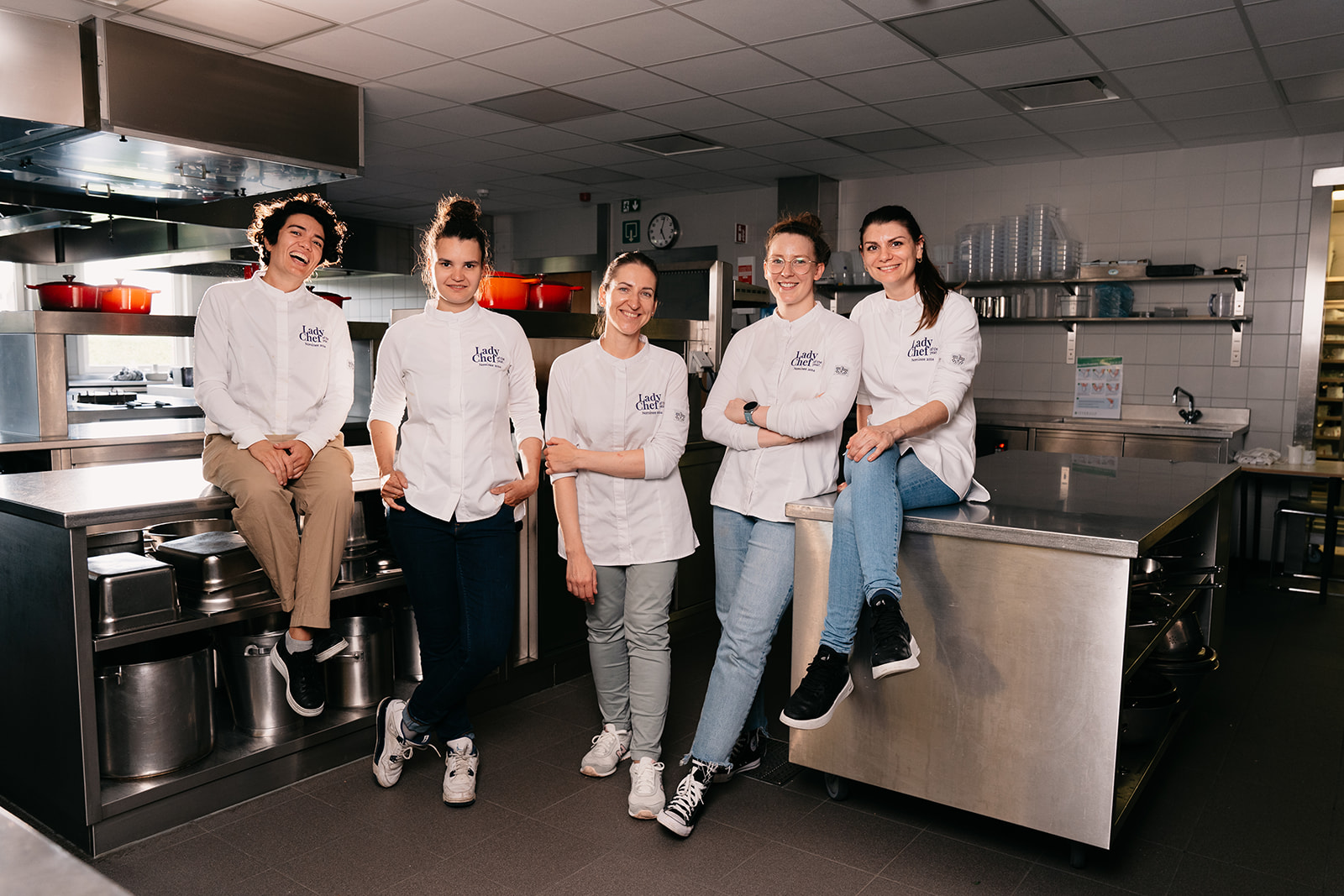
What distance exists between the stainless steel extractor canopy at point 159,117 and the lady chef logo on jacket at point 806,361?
10.5 feet

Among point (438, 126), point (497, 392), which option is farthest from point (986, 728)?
point (438, 126)

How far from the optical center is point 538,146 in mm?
6195

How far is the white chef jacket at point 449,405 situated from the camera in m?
2.33

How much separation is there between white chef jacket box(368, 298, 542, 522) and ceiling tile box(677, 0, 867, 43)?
201cm

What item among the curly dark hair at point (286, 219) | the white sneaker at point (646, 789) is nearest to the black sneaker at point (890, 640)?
the white sneaker at point (646, 789)

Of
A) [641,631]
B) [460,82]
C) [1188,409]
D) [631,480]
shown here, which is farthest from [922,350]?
[1188,409]

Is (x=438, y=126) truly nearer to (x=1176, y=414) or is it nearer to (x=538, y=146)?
(x=538, y=146)

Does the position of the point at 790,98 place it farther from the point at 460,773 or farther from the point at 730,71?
the point at 460,773

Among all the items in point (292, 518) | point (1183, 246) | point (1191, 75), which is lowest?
point (292, 518)

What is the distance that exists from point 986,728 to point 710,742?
684 mm

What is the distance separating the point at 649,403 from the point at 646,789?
1.00 meters

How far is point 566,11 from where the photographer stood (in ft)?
12.3

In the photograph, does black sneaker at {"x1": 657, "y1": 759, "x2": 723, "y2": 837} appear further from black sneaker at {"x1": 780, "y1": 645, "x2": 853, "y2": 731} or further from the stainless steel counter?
the stainless steel counter

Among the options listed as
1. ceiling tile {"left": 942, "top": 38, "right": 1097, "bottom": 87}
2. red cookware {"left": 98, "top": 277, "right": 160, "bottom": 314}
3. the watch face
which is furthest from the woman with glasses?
the watch face
